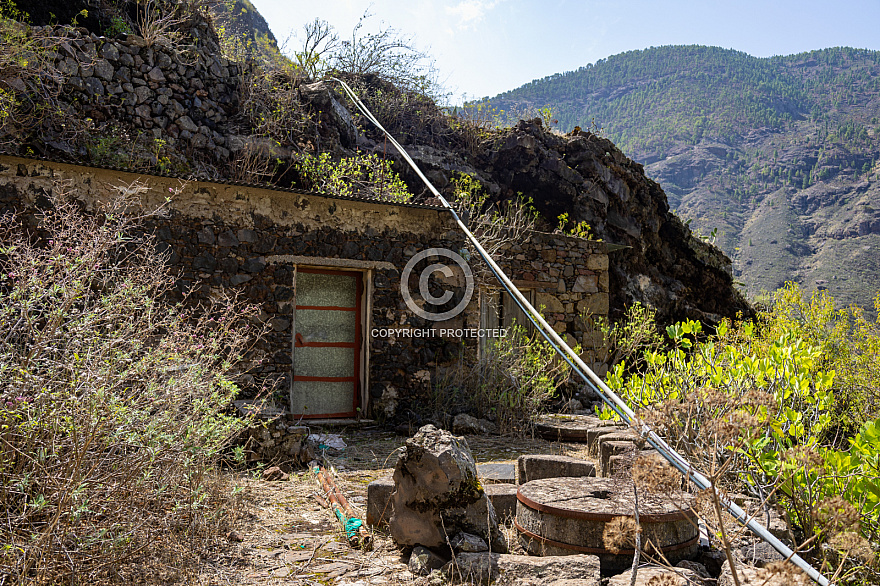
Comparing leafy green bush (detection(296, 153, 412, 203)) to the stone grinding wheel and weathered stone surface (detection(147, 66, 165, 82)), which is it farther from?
the stone grinding wheel

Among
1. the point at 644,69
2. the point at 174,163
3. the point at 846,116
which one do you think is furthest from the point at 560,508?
the point at 644,69

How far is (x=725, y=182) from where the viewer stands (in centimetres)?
3941

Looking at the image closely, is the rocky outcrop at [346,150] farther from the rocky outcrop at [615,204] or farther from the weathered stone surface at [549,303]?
the weathered stone surface at [549,303]

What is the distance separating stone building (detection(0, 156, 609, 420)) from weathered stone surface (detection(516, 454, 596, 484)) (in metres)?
2.91

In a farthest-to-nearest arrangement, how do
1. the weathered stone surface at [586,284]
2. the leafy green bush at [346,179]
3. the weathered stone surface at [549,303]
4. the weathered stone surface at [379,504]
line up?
the weathered stone surface at [586,284] → the weathered stone surface at [549,303] → the leafy green bush at [346,179] → the weathered stone surface at [379,504]

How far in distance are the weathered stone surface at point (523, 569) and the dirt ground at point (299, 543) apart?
0.27 metres

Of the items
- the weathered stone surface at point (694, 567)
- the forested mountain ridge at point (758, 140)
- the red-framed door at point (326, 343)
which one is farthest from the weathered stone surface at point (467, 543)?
the forested mountain ridge at point (758, 140)

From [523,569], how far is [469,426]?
3.88 m

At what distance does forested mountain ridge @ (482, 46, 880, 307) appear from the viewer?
28734 mm

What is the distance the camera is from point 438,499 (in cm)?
302

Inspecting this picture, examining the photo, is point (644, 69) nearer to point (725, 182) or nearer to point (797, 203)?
point (725, 182)

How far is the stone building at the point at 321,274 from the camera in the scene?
5895 mm

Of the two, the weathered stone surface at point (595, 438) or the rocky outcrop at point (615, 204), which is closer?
the weathered stone surface at point (595, 438)

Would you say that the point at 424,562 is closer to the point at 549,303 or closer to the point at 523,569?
the point at 523,569
